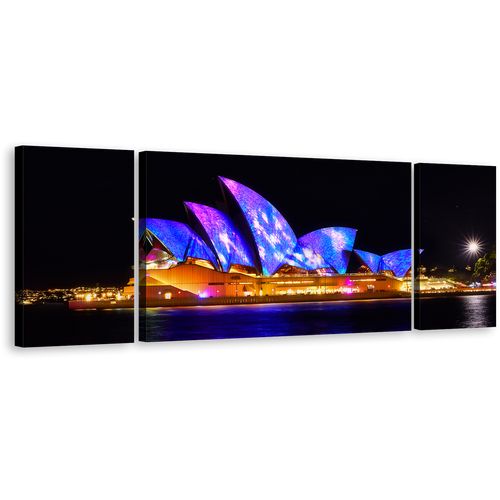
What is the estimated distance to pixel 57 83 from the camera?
8.46ft

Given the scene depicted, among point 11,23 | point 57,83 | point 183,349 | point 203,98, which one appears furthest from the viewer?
point 183,349

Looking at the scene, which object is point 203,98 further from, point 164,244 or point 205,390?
point 164,244

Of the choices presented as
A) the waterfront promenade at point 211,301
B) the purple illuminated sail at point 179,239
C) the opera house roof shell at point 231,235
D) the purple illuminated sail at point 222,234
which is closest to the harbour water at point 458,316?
the waterfront promenade at point 211,301

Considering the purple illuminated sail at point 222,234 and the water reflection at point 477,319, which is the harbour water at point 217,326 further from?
the purple illuminated sail at point 222,234

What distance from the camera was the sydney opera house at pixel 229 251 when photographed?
1634cm

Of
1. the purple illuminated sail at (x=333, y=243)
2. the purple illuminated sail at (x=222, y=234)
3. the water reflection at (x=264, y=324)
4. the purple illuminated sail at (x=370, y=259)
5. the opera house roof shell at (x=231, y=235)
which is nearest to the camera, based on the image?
the water reflection at (x=264, y=324)

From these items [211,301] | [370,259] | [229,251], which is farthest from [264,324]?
[370,259]

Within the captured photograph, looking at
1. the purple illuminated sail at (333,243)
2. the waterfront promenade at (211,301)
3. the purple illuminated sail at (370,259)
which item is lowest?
the waterfront promenade at (211,301)

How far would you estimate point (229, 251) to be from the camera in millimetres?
17031

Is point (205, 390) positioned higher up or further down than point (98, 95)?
further down

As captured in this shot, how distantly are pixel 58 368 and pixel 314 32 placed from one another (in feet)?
8.28

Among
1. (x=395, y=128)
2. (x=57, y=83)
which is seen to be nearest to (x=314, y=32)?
(x=395, y=128)

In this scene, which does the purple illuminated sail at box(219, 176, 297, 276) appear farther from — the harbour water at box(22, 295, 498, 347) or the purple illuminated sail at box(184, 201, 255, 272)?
the harbour water at box(22, 295, 498, 347)

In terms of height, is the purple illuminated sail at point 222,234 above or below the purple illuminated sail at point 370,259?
above
